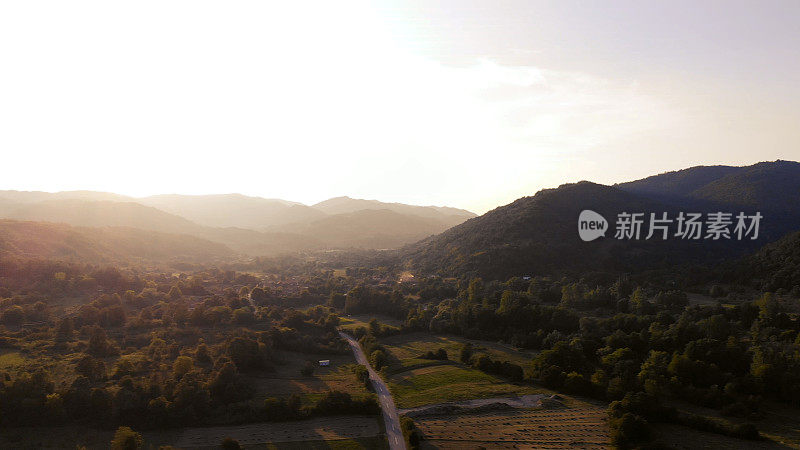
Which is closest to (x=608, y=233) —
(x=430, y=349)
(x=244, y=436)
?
(x=430, y=349)

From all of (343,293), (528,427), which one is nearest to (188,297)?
(343,293)

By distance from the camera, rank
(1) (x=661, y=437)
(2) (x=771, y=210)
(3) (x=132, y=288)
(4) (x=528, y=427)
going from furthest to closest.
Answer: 1. (2) (x=771, y=210)
2. (3) (x=132, y=288)
3. (4) (x=528, y=427)
4. (1) (x=661, y=437)

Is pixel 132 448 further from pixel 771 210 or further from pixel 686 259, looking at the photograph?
pixel 771 210

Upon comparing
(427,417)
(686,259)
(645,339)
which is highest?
(686,259)

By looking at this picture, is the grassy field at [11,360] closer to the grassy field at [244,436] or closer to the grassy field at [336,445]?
the grassy field at [244,436]

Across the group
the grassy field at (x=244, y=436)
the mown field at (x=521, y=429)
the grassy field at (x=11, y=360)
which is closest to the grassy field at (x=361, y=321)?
the grassy field at (x=244, y=436)

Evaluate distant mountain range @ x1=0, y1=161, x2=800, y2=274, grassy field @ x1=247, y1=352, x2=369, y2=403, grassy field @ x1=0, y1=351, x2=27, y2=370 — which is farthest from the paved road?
distant mountain range @ x1=0, y1=161, x2=800, y2=274
